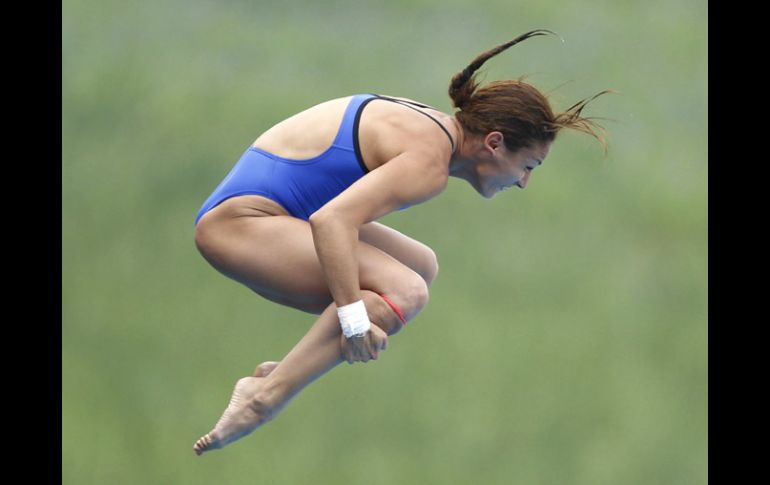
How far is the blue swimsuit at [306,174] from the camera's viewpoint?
343 centimetres

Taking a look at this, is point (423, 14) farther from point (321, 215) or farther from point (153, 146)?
point (321, 215)

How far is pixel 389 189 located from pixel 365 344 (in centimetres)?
44

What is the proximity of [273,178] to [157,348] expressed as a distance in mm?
3741

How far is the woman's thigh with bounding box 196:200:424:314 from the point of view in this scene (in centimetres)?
337

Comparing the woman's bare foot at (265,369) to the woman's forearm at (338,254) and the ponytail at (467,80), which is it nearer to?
the woman's forearm at (338,254)

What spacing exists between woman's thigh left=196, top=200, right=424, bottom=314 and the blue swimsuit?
0.06m

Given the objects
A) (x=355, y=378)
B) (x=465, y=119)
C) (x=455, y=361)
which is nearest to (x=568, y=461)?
(x=455, y=361)

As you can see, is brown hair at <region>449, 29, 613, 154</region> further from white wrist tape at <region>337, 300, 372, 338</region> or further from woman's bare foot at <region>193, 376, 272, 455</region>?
woman's bare foot at <region>193, 376, 272, 455</region>

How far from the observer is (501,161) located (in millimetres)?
3518

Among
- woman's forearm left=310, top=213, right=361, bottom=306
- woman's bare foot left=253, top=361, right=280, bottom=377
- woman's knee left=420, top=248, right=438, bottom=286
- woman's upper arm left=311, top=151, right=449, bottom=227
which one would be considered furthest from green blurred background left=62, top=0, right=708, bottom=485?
woman's forearm left=310, top=213, right=361, bottom=306

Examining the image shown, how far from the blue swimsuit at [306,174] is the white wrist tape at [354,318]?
16.0 inches

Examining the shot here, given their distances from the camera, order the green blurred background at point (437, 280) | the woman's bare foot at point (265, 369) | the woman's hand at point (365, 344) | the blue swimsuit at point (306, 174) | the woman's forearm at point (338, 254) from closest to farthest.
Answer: the woman's forearm at point (338, 254) < the woman's hand at point (365, 344) < the blue swimsuit at point (306, 174) < the woman's bare foot at point (265, 369) < the green blurred background at point (437, 280)

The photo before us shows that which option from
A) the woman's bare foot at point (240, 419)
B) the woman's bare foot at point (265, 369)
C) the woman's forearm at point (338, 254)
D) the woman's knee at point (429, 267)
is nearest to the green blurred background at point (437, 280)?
the woman's knee at point (429, 267)

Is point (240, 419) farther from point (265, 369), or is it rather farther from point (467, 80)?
point (467, 80)
